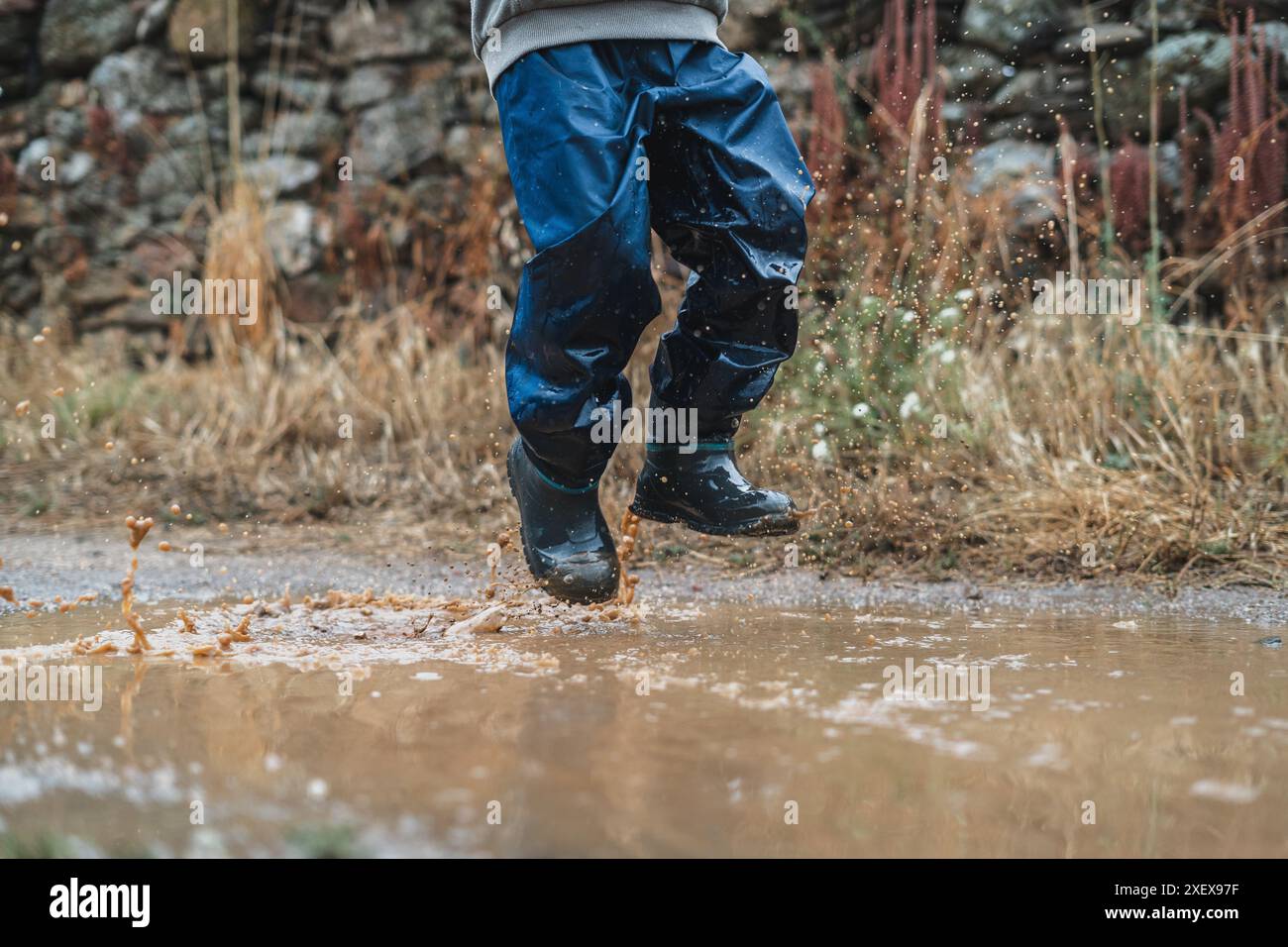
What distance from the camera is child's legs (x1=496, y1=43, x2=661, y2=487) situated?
1955 mm

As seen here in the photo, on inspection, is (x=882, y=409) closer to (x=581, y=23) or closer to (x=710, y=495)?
(x=710, y=495)

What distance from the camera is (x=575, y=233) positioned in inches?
76.5

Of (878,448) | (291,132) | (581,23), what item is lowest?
(878,448)

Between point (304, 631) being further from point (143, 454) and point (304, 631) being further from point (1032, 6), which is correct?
point (1032, 6)

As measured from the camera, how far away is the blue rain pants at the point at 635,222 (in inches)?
77.5

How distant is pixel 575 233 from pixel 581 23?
1.30 feet

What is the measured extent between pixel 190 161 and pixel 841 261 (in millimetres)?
3606

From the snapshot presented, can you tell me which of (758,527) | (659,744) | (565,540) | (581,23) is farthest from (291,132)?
(659,744)

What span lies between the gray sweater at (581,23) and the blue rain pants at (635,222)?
0.02m

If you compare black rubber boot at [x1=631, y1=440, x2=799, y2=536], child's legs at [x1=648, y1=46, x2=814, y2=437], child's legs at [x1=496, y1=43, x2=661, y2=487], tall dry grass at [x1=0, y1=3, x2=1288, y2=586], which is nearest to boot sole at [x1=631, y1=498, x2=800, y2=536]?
black rubber boot at [x1=631, y1=440, x2=799, y2=536]

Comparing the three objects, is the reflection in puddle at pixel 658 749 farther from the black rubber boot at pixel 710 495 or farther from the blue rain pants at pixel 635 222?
the blue rain pants at pixel 635 222

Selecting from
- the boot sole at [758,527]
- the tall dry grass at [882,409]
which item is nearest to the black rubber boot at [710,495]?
the boot sole at [758,527]

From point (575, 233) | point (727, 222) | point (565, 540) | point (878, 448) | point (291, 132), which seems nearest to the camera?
point (575, 233)

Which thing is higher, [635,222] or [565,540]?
[635,222]
